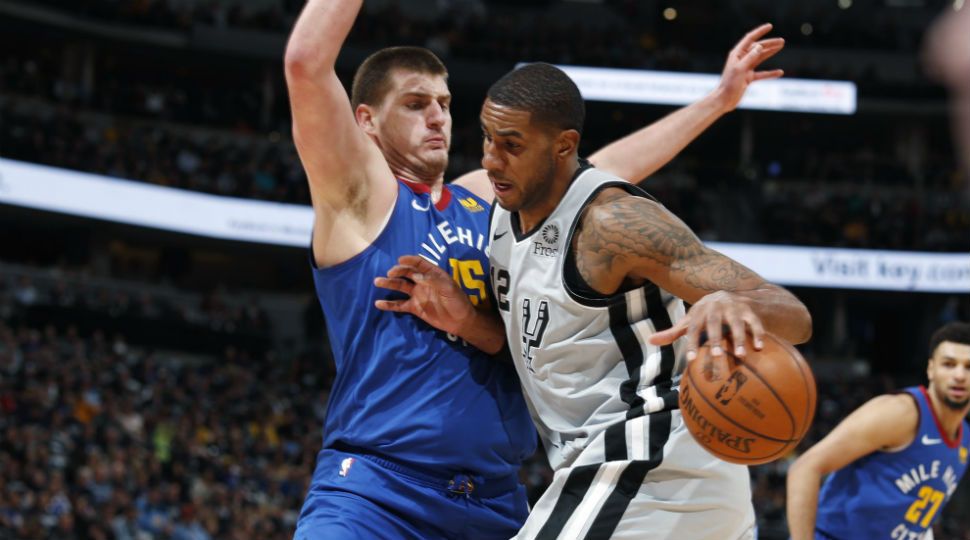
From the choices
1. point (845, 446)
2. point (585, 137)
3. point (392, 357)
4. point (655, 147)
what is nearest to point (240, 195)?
point (585, 137)

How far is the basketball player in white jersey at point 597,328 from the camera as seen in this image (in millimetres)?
3348

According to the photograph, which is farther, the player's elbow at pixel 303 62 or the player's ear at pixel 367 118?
the player's ear at pixel 367 118

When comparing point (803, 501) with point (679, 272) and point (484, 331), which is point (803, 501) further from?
point (679, 272)

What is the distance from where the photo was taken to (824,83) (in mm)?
27531

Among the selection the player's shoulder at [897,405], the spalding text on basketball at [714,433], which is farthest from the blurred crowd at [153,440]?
the spalding text on basketball at [714,433]

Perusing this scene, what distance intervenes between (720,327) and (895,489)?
11.6 feet

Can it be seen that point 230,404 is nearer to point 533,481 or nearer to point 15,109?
point 533,481

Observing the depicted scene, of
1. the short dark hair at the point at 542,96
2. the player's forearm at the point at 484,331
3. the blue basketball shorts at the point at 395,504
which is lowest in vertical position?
the blue basketball shorts at the point at 395,504

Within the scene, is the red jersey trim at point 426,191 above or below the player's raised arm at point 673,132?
below

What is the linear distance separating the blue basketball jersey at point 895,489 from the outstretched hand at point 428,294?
113 inches

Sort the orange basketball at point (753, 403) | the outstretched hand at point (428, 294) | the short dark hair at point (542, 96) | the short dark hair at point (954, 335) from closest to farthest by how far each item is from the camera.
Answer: the orange basketball at point (753, 403) → the short dark hair at point (542, 96) → the outstretched hand at point (428, 294) → the short dark hair at point (954, 335)

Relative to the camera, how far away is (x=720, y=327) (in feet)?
9.19

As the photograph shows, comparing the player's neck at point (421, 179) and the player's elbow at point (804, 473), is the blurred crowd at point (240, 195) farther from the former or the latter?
the player's neck at point (421, 179)

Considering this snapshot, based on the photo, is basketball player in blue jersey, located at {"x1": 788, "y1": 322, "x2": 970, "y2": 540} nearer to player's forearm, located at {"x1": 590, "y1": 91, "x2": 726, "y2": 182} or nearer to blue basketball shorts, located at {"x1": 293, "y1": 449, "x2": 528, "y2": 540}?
player's forearm, located at {"x1": 590, "y1": 91, "x2": 726, "y2": 182}
